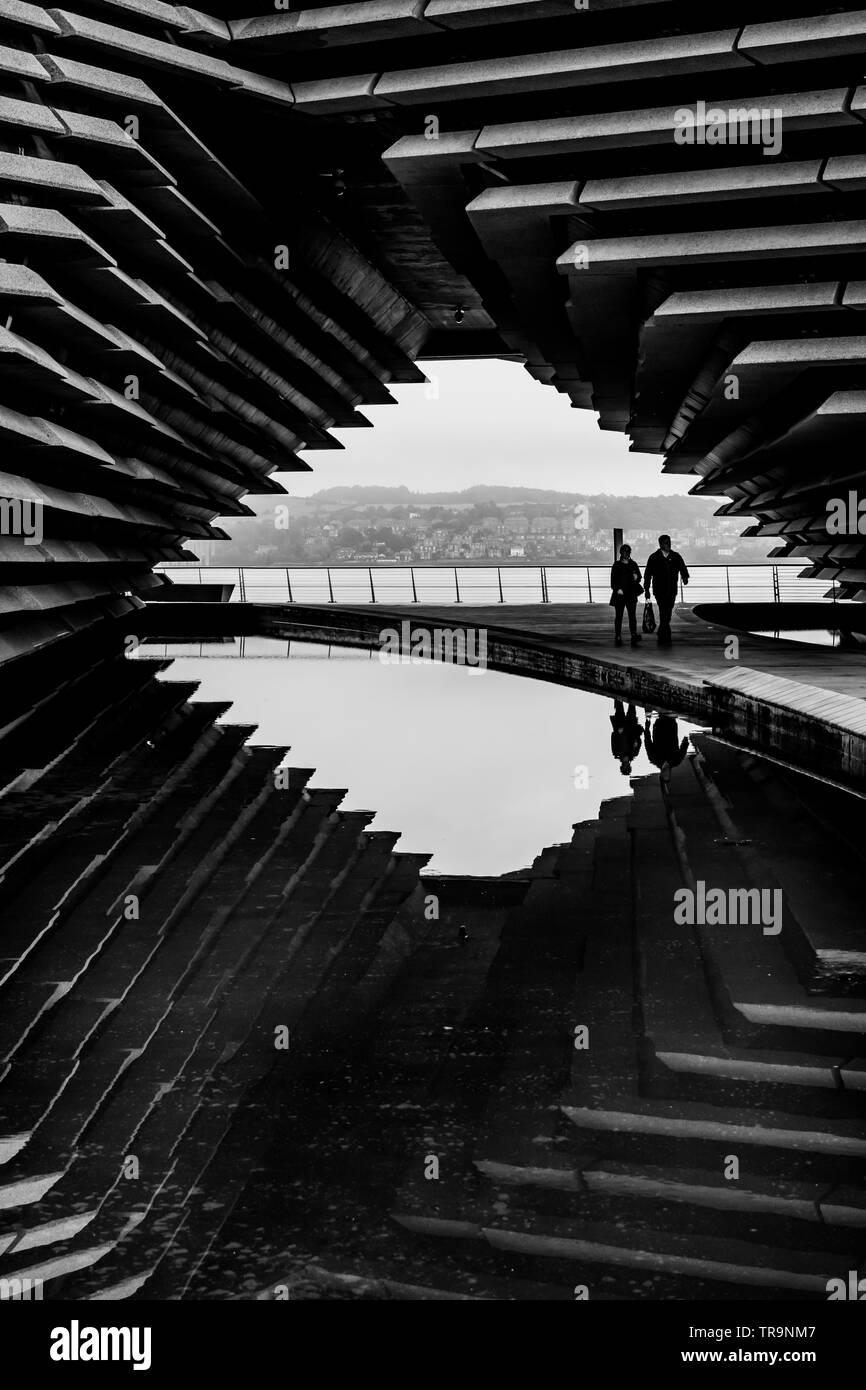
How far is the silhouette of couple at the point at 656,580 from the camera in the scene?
660 inches

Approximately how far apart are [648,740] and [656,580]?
530 centimetres

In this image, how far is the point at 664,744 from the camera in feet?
38.2

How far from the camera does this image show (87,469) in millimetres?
15797

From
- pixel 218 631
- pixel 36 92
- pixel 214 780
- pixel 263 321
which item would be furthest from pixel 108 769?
pixel 218 631

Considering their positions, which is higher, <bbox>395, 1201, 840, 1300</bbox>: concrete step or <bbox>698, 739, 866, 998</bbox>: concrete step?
<bbox>698, 739, 866, 998</bbox>: concrete step

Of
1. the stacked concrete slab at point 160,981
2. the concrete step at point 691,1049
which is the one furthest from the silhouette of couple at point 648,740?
the concrete step at point 691,1049

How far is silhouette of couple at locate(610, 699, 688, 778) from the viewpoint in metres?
10.7

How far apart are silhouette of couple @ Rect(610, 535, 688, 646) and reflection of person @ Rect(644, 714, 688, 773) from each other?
142 inches

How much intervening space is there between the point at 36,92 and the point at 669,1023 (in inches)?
397

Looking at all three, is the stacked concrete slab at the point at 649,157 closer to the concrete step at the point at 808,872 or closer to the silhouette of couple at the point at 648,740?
the silhouette of couple at the point at 648,740

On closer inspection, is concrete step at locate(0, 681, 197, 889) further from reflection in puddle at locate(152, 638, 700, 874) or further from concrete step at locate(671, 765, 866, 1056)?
concrete step at locate(671, 765, 866, 1056)

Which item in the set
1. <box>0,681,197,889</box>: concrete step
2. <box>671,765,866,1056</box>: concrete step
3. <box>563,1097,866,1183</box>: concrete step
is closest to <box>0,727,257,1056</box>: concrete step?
<box>0,681,197,889</box>: concrete step

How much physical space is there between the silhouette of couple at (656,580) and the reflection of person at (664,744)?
360cm
